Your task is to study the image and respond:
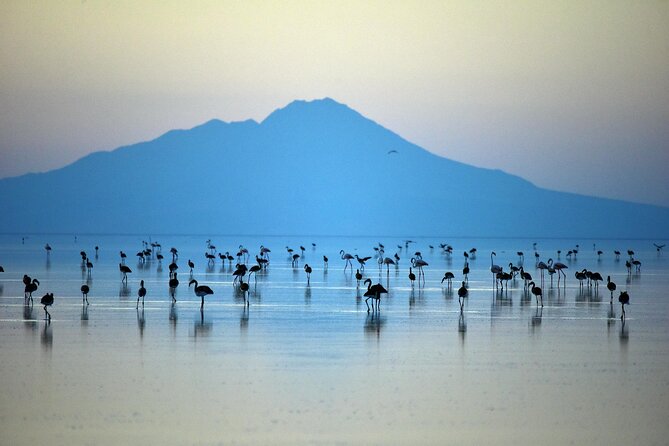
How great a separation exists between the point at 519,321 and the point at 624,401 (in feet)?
24.9

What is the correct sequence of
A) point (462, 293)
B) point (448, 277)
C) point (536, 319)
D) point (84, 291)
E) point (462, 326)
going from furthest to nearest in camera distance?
point (448, 277) → point (84, 291) → point (462, 293) → point (536, 319) → point (462, 326)

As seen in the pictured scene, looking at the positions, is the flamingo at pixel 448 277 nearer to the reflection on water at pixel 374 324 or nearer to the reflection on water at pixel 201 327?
the reflection on water at pixel 374 324

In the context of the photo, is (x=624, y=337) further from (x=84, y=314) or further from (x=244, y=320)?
(x=84, y=314)

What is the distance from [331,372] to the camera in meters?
13.1

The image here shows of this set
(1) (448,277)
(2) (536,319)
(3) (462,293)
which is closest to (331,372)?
A: (2) (536,319)

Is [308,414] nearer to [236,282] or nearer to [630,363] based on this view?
[630,363]

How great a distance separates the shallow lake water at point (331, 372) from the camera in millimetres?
10133

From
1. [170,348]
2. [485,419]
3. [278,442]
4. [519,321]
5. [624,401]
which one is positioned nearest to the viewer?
[278,442]

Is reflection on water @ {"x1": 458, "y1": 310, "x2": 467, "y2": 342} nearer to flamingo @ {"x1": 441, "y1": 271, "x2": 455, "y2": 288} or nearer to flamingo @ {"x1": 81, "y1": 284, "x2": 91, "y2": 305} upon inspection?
flamingo @ {"x1": 441, "y1": 271, "x2": 455, "y2": 288}

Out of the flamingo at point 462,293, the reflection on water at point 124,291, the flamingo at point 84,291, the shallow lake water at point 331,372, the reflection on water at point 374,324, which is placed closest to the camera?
the shallow lake water at point 331,372

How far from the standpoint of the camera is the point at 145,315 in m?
19.4

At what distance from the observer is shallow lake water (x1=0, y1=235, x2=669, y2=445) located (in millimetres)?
10133

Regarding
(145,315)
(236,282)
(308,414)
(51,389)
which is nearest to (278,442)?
(308,414)

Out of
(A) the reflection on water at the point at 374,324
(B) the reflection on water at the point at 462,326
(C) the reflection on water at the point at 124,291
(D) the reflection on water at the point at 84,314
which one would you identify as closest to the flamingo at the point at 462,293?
(B) the reflection on water at the point at 462,326
